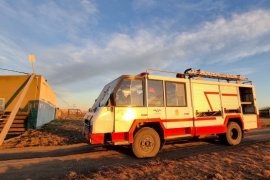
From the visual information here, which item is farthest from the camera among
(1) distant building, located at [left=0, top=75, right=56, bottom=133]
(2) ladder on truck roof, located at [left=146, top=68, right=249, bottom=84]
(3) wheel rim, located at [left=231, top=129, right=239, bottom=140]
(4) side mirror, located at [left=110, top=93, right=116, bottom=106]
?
(1) distant building, located at [left=0, top=75, right=56, bottom=133]

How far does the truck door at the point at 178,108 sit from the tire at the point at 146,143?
0.77 meters

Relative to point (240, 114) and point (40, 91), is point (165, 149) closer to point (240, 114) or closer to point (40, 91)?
point (240, 114)

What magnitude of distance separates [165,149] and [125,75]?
3.80 metres

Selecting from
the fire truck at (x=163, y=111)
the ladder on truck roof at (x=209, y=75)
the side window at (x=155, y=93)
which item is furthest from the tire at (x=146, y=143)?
the ladder on truck roof at (x=209, y=75)

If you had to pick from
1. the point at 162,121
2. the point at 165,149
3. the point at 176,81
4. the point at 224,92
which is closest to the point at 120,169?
the point at 162,121

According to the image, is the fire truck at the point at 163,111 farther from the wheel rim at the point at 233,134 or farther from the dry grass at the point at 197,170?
the dry grass at the point at 197,170

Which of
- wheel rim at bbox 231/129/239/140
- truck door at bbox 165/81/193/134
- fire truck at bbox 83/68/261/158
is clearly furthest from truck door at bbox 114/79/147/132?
wheel rim at bbox 231/129/239/140

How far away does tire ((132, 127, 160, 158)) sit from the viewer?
335 inches

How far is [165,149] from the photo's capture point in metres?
10.2

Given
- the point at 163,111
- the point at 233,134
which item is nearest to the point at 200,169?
the point at 163,111

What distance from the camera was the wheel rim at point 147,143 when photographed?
862 cm

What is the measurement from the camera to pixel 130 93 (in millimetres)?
8742

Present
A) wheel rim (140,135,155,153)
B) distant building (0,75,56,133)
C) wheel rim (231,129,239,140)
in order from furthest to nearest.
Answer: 1. distant building (0,75,56,133)
2. wheel rim (231,129,239,140)
3. wheel rim (140,135,155,153)

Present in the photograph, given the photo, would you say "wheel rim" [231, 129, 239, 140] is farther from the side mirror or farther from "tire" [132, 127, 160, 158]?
the side mirror
